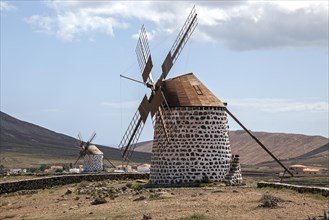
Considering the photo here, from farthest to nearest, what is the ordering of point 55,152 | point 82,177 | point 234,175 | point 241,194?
1. point 55,152
2. point 82,177
3. point 234,175
4. point 241,194

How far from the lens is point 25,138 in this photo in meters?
191

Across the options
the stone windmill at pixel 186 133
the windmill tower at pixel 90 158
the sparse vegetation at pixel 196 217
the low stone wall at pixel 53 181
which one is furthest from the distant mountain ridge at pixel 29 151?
the sparse vegetation at pixel 196 217

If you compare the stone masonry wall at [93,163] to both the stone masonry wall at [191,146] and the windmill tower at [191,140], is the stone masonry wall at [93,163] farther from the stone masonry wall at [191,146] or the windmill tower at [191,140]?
the stone masonry wall at [191,146]

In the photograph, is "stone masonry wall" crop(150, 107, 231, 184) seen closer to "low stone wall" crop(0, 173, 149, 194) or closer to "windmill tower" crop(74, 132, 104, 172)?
"low stone wall" crop(0, 173, 149, 194)

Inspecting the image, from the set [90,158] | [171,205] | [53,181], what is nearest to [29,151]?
[90,158]

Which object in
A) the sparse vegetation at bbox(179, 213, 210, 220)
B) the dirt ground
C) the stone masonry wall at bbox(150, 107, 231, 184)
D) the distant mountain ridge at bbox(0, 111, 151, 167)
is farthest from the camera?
the distant mountain ridge at bbox(0, 111, 151, 167)

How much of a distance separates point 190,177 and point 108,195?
19.1 feet

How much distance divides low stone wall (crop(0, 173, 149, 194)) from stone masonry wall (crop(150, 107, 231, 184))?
33.3ft

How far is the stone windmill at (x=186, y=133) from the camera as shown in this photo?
103ft

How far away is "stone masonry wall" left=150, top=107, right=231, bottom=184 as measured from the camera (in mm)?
31359

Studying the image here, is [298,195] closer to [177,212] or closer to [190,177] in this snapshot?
[177,212]

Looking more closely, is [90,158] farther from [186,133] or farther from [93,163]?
[186,133]

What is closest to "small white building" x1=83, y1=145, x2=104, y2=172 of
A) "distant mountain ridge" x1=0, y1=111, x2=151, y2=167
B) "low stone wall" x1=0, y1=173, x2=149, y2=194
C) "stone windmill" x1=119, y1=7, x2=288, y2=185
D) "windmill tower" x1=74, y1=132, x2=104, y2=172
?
"windmill tower" x1=74, y1=132, x2=104, y2=172

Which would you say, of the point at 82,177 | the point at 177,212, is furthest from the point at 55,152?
the point at 177,212
